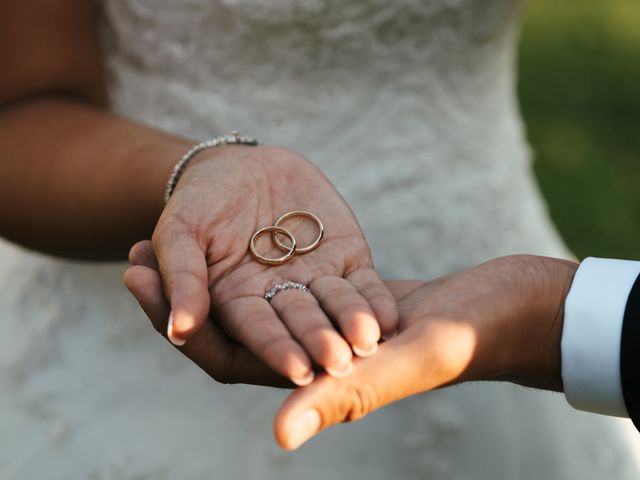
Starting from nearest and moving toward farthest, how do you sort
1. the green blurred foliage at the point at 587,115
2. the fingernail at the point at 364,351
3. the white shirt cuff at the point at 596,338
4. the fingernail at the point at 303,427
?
the fingernail at the point at 303,427
the fingernail at the point at 364,351
the white shirt cuff at the point at 596,338
the green blurred foliage at the point at 587,115

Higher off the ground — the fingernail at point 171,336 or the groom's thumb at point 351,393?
the fingernail at point 171,336

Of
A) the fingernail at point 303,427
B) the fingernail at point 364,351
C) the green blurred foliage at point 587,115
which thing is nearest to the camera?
the fingernail at point 303,427

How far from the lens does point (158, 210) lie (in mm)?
2014

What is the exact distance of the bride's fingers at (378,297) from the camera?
5.25 feet

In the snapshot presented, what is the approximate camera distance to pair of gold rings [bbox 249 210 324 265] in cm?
180

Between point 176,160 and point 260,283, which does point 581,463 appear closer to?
point 260,283

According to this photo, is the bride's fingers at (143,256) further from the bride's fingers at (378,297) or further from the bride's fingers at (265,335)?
the bride's fingers at (378,297)

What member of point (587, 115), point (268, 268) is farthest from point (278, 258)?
point (587, 115)

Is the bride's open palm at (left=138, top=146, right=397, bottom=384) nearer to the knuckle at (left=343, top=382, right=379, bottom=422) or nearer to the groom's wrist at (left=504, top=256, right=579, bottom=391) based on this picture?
the knuckle at (left=343, top=382, right=379, bottom=422)

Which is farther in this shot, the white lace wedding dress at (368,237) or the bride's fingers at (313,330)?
the white lace wedding dress at (368,237)

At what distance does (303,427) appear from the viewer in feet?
4.57

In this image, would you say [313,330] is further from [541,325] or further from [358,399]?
[541,325]

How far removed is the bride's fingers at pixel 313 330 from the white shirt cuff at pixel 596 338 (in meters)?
0.52

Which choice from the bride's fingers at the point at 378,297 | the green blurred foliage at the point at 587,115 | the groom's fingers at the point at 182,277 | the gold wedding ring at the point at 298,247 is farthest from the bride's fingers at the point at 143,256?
the green blurred foliage at the point at 587,115
